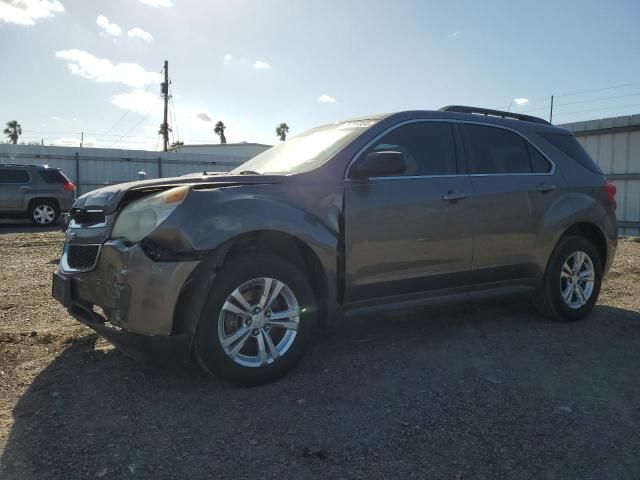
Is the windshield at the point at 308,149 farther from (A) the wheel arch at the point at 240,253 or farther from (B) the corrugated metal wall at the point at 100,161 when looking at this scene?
(B) the corrugated metal wall at the point at 100,161

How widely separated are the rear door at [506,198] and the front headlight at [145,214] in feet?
8.07

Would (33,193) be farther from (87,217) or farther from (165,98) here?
(165,98)

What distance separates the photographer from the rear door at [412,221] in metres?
3.87

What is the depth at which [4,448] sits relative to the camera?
8.86ft

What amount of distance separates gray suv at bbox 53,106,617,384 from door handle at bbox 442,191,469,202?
19mm

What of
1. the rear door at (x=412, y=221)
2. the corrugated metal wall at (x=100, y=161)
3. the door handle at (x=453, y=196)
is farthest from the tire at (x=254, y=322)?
the corrugated metal wall at (x=100, y=161)

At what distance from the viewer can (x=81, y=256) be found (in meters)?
3.65

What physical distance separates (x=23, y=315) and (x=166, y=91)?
30071 mm

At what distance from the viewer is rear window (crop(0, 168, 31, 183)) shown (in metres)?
14.2

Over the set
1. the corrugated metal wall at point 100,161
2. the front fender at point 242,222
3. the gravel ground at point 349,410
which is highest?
the corrugated metal wall at point 100,161

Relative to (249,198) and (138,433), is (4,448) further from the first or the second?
(249,198)

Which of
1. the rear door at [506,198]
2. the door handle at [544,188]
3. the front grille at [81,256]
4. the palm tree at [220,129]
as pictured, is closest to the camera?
the front grille at [81,256]

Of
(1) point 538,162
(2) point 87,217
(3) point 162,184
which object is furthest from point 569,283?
(2) point 87,217

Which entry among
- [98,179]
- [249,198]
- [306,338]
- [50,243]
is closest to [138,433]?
[306,338]
